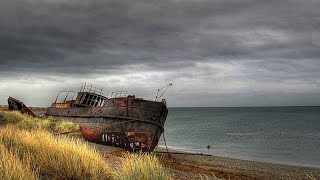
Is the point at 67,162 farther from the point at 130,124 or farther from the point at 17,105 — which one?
the point at 17,105

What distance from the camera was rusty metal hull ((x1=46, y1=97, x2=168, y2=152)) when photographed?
21.3 m

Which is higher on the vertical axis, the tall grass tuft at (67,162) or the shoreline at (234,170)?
the tall grass tuft at (67,162)

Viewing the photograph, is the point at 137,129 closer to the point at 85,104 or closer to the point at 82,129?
the point at 82,129

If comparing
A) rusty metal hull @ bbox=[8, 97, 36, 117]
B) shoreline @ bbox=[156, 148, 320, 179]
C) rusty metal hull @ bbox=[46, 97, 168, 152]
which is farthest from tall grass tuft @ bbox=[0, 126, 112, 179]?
rusty metal hull @ bbox=[8, 97, 36, 117]

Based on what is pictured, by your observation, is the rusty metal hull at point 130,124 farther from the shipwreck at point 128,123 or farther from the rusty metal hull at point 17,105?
the rusty metal hull at point 17,105

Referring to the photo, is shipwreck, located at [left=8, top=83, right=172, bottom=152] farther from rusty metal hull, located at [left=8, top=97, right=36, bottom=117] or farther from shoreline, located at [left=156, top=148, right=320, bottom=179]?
rusty metal hull, located at [left=8, top=97, right=36, bottom=117]

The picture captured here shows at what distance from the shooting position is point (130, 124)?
2178 cm

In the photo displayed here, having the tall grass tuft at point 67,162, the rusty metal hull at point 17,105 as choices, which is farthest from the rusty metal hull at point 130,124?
the rusty metal hull at point 17,105

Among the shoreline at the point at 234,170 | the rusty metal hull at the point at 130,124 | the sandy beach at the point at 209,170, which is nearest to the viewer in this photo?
the sandy beach at the point at 209,170

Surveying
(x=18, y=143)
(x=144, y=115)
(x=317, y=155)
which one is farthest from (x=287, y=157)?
(x=18, y=143)

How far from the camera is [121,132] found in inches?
865

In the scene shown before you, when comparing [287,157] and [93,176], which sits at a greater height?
[93,176]

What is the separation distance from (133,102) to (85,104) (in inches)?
352

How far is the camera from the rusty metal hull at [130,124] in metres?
21.3
